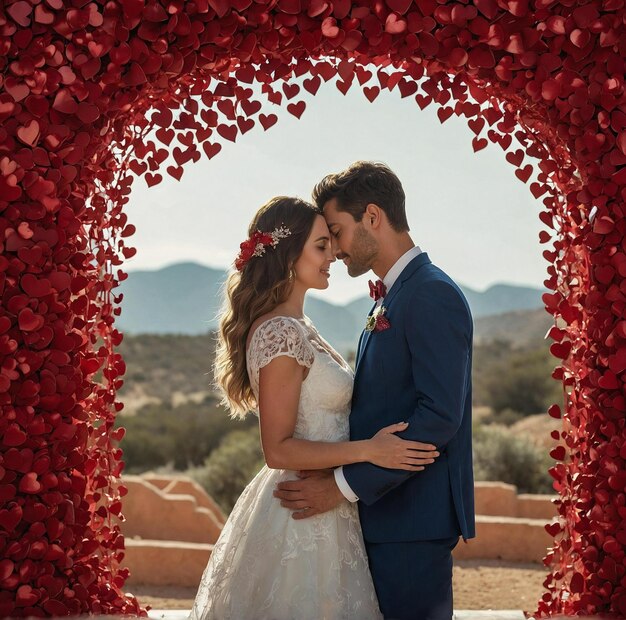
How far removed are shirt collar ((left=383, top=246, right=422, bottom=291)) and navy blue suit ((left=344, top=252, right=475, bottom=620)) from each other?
8 cm

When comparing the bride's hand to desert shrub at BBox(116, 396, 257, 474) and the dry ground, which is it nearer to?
the dry ground

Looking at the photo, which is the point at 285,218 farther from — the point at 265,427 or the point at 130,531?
the point at 130,531

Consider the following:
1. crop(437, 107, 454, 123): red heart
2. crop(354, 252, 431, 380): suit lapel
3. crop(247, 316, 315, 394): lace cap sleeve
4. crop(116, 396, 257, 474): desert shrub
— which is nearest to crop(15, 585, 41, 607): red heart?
crop(247, 316, 315, 394): lace cap sleeve

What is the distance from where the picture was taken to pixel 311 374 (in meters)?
3.76

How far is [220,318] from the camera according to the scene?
4.03 metres

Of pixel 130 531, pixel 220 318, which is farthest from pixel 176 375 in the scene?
pixel 220 318

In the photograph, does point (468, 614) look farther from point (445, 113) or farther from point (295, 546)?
point (445, 113)

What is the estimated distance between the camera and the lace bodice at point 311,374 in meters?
3.66

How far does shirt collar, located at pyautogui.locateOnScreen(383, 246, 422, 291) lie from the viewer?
3.86 meters

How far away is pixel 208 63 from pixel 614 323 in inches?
77.6

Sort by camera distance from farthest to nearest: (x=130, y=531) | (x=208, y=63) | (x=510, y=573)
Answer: (x=130, y=531) → (x=510, y=573) → (x=208, y=63)

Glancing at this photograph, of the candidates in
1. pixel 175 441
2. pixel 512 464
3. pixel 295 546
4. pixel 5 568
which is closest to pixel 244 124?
pixel 295 546

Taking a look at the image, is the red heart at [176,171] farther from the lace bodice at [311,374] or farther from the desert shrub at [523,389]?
the desert shrub at [523,389]

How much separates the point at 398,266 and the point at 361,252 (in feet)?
0.62
